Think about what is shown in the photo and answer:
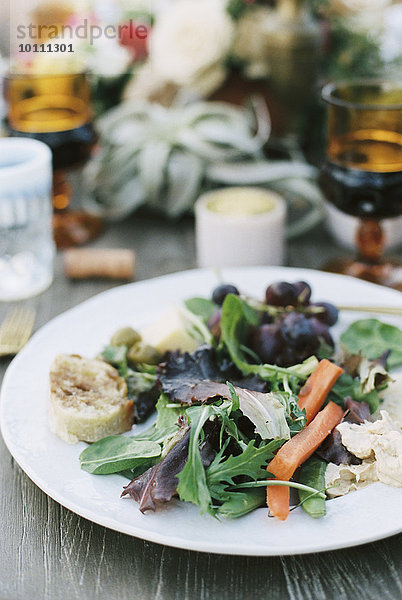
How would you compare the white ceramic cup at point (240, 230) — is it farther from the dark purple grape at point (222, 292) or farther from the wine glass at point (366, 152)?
the dark purple grape at point (222, 292)

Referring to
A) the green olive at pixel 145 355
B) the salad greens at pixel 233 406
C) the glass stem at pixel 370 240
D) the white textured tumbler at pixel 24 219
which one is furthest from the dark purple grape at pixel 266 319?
the white textured tumbler at pixel 24 219

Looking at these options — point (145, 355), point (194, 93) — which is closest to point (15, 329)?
point (145, 355)

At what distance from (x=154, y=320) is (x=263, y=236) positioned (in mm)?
458

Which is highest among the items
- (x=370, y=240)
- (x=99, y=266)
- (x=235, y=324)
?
(x=235, y=324)

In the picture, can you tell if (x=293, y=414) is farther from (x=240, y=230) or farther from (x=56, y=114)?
(x=56, y=114)

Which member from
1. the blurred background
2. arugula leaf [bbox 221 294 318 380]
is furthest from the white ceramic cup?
arugula leaf [bbox 221 294 318 380]

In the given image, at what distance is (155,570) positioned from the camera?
947 millimetres

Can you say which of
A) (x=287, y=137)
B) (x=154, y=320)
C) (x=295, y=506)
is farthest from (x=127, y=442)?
(x=287, y=137)

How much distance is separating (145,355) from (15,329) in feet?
1.37

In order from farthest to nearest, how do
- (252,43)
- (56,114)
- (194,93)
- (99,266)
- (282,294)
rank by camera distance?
(194,93), (252,43), (56,114), (99,266), (282,294)

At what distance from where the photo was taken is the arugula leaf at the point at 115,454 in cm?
103

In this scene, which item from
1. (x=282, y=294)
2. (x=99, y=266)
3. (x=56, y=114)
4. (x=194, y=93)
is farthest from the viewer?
(x=194, y=93)

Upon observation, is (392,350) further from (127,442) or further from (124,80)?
(124,80)

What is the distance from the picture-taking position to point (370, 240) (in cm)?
183
